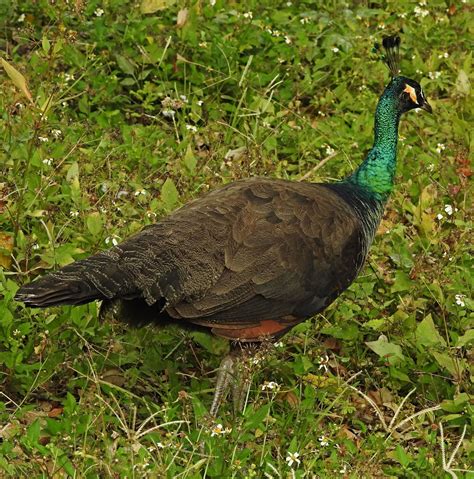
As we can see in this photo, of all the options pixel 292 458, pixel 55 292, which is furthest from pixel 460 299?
pixel 55 292

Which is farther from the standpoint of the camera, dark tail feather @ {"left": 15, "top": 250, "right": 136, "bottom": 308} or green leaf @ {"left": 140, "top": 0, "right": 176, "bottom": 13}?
green leaf @ {"left": 140, "top": 0, "right": 176, "bottom": 13}

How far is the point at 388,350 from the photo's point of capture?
17.5ft

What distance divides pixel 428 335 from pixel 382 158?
1.03 m

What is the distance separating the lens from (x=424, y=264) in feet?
19.6

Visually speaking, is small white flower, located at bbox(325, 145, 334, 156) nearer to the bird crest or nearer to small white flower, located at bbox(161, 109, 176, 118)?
the bird crest

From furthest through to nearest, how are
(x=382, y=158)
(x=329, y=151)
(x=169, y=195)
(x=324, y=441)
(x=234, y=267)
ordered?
(x=329, y=151)
(x=169, y=195)
(x=382, y=158)
(x=234, y=267)
(x=324, y=441)

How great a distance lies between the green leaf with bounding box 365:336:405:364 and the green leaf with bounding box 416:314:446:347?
0.11 meters

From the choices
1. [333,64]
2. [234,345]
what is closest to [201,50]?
[333,64]

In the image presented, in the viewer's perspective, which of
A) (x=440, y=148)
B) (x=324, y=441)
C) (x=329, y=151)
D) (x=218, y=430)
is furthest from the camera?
(x=440, y=148)

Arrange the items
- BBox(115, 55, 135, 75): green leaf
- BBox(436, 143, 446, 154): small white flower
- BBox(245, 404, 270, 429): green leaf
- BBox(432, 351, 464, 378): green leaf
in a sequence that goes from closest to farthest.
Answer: BBox(245, 404, 270, 429): green leaf
BBox(432, 351, 464, 378): green leaf
BBox(436, 143, 446, 154): small white flower
BBox(115, 55, 135, 75): green leaf

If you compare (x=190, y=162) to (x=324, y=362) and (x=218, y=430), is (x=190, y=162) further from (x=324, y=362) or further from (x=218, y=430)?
(x=218, y=430)

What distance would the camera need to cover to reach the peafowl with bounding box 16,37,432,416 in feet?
15.1

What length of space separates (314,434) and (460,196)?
7.48 feet

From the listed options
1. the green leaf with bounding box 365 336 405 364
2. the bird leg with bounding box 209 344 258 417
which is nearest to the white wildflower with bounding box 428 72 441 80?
the green leaf with bounding box 365 336 405 364
